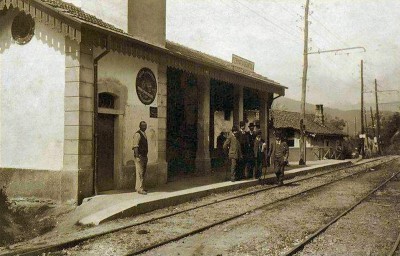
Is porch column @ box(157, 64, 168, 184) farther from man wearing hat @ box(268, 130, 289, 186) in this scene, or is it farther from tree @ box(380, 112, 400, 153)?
tree @ box(380, 112, 400, 153)

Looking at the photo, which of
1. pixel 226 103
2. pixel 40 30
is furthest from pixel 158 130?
pixel 226 103

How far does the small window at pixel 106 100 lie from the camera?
10.6 metres

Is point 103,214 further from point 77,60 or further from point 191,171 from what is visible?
point 191,171

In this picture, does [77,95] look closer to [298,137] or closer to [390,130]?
[298,137]

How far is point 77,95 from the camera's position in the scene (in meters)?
9.41

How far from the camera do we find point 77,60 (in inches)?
372

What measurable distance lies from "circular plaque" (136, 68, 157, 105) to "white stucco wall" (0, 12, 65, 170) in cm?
247

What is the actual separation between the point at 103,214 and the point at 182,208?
214 centimetres

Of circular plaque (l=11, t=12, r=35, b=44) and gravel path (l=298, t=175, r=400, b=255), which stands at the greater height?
circular plaque (l=11, t=12, r=35, b=44)

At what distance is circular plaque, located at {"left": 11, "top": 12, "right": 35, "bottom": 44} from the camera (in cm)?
1026

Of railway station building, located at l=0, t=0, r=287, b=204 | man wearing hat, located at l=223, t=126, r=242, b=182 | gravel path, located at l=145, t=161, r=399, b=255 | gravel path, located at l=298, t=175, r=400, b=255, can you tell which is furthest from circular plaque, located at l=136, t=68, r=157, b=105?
gravel path, located at l=298, t=175, r=400, b=255

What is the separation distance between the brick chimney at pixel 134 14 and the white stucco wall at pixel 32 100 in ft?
8.05

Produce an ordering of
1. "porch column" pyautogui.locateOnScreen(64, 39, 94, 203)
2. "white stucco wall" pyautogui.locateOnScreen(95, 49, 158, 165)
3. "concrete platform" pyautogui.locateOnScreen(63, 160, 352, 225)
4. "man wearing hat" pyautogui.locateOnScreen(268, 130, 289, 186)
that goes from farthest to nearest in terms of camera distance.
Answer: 1. "man wearing hat" pyautogui.locateOnScreen(268, 130, 289, 186)
2. "white stucco wall" pyautogui.locateOnScreen(95, 49, 158, 165)
3. "porch column" pyautogui.locateOnScreen(64, 39, 94, 203)
4. "concrete platform" pyautogui.locateOnScreen(63, 160, 352, 225)

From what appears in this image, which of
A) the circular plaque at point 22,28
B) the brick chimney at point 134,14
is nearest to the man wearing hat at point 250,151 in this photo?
the brick chimney at point 134,14
